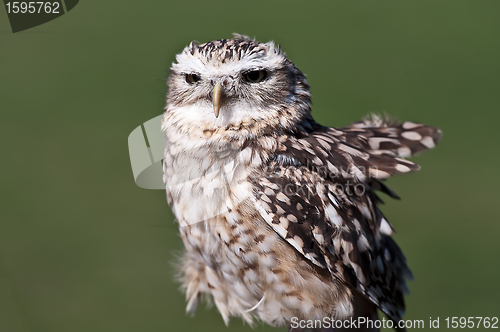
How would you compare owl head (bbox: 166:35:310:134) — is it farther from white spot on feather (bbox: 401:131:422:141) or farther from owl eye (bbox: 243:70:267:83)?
white spot on feather (bbox: 401:131:422:141)

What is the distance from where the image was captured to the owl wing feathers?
2.26m

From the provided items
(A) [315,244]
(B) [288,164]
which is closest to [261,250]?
(A) [315,244]

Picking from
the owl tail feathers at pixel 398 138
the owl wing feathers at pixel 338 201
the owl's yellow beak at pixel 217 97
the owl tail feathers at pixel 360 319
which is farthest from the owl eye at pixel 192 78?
the owl tail feathers at pixel 360 319

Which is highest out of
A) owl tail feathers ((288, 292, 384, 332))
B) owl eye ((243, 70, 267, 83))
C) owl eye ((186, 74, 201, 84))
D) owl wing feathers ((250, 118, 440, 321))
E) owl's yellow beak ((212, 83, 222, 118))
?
owl eye ((186, 74, 201, 84))

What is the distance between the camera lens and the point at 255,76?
7.56 ft

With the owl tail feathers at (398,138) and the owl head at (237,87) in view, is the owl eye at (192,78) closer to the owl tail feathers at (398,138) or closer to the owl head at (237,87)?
the owl head at (237,87)

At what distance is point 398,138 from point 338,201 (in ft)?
2.17

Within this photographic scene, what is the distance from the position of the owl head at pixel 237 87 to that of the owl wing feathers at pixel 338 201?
16 centimetres

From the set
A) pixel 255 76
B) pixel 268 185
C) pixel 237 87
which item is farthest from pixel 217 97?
pixel 268 185

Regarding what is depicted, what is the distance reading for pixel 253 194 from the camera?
7.33 feet

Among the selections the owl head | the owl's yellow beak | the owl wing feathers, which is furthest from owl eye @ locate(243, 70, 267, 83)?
the owl wing feathers

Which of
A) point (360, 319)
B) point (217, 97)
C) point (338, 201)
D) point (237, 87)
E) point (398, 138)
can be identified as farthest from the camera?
point (398, 138)

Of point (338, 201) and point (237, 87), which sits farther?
point (338, 201)

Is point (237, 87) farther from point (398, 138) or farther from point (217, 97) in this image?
point (398, 138)
